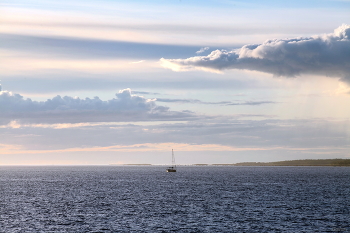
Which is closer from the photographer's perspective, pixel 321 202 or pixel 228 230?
pixel 228 230

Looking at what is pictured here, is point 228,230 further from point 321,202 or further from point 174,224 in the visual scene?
point 321,202

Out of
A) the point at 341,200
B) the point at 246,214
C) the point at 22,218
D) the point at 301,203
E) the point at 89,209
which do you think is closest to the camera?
the point at 22,218

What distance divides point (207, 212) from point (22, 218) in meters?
33.5

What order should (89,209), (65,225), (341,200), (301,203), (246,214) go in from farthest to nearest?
(341,200)
(301,203)
(89,209)
(246,214)
(65,225)

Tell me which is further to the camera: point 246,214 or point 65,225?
point 246,214

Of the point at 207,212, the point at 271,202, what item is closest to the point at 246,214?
the point at 207,212

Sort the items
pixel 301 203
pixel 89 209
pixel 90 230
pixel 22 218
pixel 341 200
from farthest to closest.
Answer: pixel 341 200
pixel 301 203
pixel 89 209
pixel 22 218
pixel 90 230

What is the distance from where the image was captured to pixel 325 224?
68438 millimetres

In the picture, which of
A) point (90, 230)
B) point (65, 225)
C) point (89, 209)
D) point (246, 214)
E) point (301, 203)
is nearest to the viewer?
point (90, 230)

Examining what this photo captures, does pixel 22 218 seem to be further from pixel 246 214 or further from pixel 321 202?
pixel 321 202

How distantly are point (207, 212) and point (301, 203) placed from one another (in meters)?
26.6

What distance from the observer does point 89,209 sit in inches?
3408

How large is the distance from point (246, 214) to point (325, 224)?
15266 millimetres

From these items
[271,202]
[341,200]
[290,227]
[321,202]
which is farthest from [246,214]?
[341,200]
